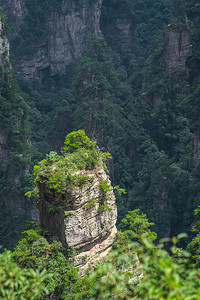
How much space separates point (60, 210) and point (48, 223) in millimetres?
1160

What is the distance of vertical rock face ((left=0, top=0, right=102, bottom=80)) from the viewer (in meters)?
51.1

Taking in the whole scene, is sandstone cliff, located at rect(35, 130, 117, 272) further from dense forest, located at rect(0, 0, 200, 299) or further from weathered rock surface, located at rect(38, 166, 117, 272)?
dense forest, located at rect(0, 0, 200, 299)

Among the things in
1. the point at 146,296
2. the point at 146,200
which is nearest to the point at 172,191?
the point at 146,200

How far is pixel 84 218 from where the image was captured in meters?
16.3

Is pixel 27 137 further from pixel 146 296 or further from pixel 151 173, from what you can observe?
pixel 146 296

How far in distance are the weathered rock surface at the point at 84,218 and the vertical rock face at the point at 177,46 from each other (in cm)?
2443

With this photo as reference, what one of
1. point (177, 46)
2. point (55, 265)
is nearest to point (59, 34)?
point (177, 46)

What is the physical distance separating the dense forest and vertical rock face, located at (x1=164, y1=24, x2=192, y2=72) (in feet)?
0.28

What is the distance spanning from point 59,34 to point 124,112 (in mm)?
15531

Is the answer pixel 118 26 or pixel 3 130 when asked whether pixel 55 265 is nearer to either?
pixel 3 130

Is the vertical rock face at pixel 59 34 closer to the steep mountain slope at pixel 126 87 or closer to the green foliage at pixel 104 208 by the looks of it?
the steep mountain slope at pixel 126 87

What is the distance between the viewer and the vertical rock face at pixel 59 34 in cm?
5112

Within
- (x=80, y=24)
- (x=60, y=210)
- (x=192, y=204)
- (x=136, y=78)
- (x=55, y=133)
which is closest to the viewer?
(x=60, y=210)

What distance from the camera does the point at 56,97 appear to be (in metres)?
52.1
